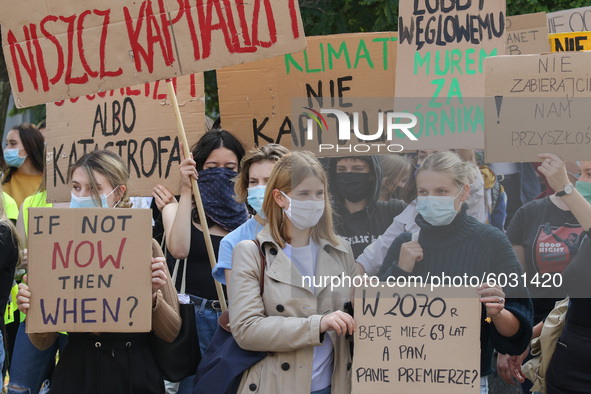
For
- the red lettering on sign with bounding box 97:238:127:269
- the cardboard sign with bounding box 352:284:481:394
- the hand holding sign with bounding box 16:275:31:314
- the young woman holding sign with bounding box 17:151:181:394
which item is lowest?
the young woman holding sign with bounding box 17:151:181:394

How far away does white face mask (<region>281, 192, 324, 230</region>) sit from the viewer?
128 inches

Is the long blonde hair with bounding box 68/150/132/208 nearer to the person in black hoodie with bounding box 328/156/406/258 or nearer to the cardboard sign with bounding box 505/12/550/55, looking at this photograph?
the person in black hoodie with bounding box 328/156/406/258

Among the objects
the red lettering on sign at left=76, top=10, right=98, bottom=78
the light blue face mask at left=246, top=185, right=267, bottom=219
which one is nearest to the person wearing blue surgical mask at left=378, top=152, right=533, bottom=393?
the light blue face mask at left=246, top=185, right=267, bottom=219

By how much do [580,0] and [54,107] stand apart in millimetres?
5265

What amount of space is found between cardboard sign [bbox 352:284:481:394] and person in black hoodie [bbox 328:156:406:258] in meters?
0.22

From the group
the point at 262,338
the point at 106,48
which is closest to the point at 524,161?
the point at 262,338

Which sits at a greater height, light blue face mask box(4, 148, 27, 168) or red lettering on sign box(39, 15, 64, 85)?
red lettering on sign box(39, 15, 64, 85)

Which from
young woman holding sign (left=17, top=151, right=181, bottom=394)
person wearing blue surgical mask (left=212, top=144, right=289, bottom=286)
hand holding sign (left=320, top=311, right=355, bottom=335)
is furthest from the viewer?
person wearing blue surgical mask (left=212, top=144, right=289, bottom=286)

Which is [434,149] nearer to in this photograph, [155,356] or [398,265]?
[398,265]

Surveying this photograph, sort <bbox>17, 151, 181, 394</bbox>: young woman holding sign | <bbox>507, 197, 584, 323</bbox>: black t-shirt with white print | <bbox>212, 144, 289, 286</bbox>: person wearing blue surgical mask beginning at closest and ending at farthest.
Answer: <bbox>507, 197, 584, 323</bbox>: black t-shirt with white print, <bbox>17, 151, 181, 394</bbox>: young woman holding sign, <bbox>212, 144, 289, 286</bbox>: person wearing blue surgical mask

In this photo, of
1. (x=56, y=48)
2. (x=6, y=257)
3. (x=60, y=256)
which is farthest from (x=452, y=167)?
(x=56, y=48)

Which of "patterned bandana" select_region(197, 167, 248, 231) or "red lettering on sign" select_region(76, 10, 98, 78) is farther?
"patterned bandana" select_region(197, 167, 248, 231)

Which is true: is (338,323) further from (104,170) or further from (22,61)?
(22,61)

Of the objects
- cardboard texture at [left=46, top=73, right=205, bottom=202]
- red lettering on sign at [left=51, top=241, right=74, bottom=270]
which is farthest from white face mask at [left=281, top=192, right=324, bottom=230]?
cardboard texture at [left=46, top=73, right=205, bottom=202]
